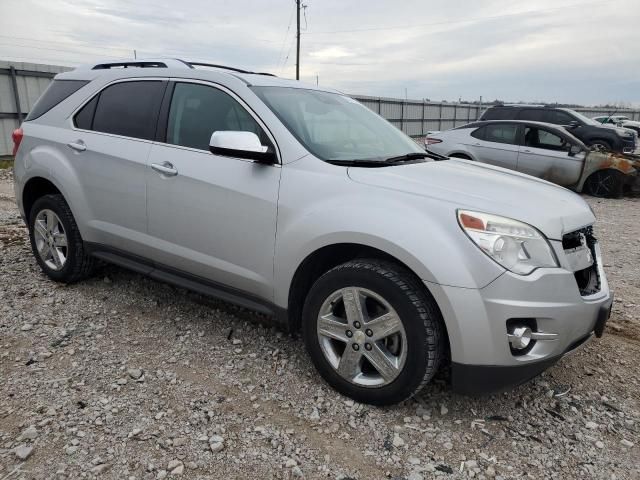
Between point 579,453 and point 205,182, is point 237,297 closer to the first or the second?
point 205,182

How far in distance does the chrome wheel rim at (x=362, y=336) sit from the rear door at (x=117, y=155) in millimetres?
1555

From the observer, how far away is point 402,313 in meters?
2.38

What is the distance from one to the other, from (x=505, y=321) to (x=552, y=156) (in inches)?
333

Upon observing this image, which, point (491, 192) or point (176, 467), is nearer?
point (176, 467)

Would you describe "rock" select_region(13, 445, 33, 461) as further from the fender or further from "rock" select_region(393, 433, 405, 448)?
"rock" select_region(393, 433, 405, 448)

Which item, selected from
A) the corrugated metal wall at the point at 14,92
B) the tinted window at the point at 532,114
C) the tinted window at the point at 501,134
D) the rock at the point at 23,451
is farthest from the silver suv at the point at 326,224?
the tinted window at the point at 532,114

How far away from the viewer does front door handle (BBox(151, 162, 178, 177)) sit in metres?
3.18

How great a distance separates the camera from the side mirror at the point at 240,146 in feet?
8.91

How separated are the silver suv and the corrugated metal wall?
10301 millimetres

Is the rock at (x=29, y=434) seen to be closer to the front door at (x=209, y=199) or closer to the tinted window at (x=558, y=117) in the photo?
the front door at (x=209, y=199)

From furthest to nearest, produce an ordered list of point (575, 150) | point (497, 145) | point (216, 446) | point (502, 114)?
1. point (502, 114)
2. point (497, 145)
3. point (575, 150)
4. point (216, 446)

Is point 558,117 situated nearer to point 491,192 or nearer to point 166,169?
point 491,192

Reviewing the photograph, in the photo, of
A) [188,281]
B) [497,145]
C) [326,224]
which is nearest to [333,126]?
[326,224]

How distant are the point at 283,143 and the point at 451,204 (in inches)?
40.7
